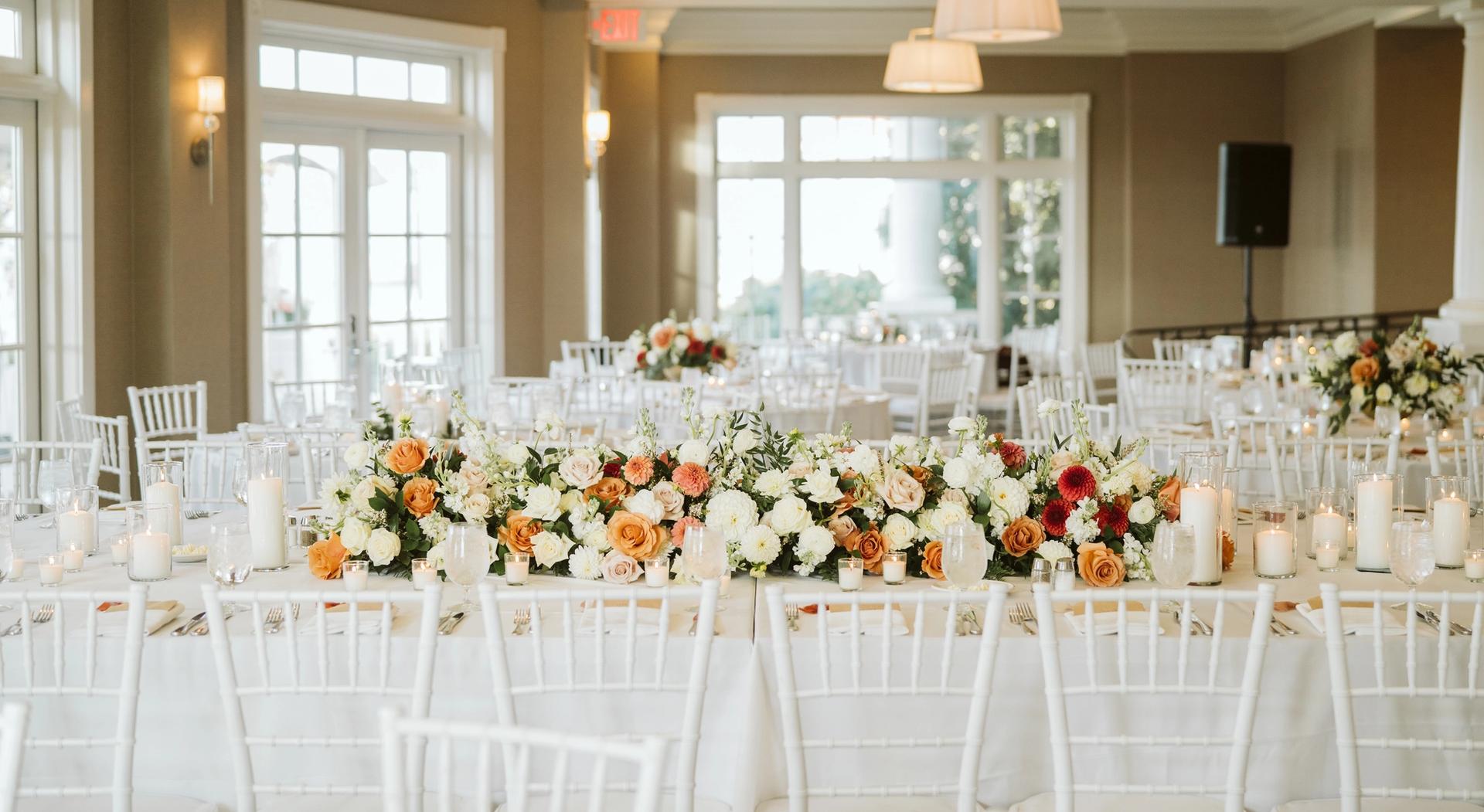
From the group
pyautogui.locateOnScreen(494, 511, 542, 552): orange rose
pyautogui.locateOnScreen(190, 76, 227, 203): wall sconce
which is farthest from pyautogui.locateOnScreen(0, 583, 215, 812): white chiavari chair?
pyautogui.locateOnScreen(190, 76, 227, 203): wall sconce

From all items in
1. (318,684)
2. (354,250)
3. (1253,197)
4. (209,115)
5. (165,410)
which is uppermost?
(1253,197)

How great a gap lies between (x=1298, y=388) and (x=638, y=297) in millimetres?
6851

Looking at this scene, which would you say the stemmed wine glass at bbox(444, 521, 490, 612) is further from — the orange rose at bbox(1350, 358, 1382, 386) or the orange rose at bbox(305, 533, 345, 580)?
the orange rose at bbox(1350, 358, 1382, 386)

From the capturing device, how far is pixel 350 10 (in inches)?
344

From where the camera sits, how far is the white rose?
11.1 feet

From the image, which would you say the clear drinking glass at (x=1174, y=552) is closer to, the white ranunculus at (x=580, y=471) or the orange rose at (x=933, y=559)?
the orange rose at (x=933, y=559)

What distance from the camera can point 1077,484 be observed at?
3385mm

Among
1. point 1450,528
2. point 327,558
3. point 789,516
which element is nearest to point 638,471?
point 789,516

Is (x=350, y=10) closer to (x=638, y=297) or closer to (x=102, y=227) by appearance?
(x=102, y=227)

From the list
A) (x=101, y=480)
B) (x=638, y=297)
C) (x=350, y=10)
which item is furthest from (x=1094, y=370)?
(x=101, y=480)

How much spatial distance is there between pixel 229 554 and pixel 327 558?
22 centimetres

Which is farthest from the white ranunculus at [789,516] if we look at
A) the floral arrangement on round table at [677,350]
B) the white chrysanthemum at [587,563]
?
the floral arrangement on round table at [677,350]

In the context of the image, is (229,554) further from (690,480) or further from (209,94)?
(209,94)

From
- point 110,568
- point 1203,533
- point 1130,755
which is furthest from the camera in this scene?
point 110,568
